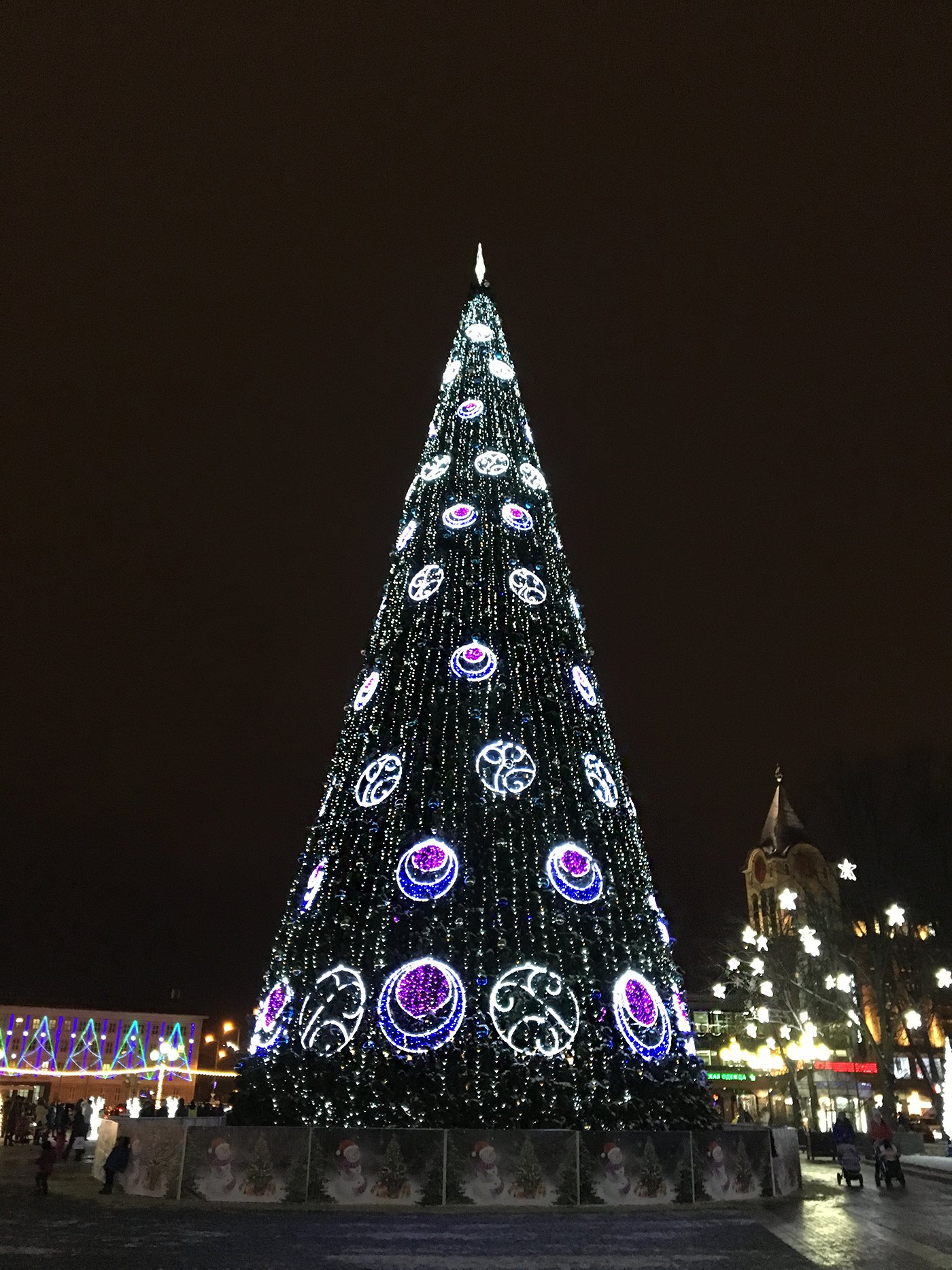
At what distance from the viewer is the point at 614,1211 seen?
12344 millimetres

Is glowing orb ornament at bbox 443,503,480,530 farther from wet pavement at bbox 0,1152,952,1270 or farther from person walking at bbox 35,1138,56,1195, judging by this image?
person walking at bbox 35,1138,56,1195

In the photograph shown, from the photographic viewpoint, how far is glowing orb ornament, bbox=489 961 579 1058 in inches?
483

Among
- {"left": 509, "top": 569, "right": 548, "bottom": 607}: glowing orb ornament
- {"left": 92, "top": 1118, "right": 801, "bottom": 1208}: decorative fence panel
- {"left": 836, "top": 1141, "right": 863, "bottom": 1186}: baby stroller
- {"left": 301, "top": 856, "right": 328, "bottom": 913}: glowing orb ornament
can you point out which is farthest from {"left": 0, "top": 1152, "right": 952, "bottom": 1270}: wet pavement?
{"left": 509, "top": 569, "right": 548, "bottom": 607}: glowing orb ornament

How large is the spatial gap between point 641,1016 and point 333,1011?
4047 mm

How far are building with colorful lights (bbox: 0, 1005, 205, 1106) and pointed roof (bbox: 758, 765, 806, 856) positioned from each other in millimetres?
41591

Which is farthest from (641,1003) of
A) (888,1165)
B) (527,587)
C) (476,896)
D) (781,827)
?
(781,827)

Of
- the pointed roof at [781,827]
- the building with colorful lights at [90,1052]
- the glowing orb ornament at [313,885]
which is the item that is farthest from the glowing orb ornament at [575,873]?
the pointed roof at [781,827]

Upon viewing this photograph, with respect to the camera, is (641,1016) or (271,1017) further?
(271,1017)

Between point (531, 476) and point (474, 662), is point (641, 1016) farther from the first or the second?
point (531, 476)

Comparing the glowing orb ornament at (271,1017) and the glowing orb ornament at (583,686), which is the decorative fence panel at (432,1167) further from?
the glowing orb ornament at (583,686)

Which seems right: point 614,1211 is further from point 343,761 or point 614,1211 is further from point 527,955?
point 343,761

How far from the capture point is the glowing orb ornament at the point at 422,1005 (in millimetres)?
12242

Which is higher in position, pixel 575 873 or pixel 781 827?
pixel 781 827

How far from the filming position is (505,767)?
14047mm
